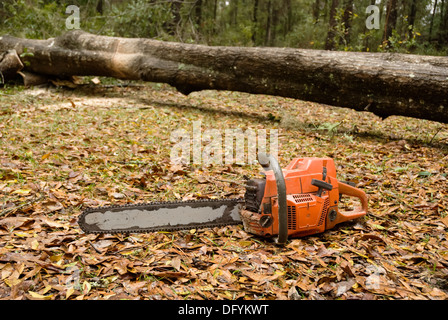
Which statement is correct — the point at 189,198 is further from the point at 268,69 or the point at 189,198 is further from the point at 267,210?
the point at 268,69

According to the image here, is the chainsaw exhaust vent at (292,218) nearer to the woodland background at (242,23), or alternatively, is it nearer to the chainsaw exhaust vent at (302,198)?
the chainsaw exhaust vent at (302,198)

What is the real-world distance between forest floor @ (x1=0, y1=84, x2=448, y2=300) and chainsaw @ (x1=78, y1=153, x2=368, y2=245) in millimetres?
83

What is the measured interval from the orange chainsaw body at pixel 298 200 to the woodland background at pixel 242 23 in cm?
634

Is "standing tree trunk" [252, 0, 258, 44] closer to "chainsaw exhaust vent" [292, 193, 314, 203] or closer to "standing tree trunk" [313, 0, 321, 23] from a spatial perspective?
"standing tree trunk" [313, 0, 321, 23]

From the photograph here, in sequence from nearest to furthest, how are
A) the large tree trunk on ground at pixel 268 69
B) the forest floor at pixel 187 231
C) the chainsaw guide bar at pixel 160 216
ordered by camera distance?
the forest floor at pixel 187 231, the chainsaw guide bar at pixel 160 216, the large tree trunk on ground at pixel 268 69

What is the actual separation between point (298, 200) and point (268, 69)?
372cm

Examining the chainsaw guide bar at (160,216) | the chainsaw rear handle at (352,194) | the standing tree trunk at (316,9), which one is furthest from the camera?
the standing tree trunk at (316,9)

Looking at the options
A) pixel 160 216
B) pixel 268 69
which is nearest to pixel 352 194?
pixel 160 216

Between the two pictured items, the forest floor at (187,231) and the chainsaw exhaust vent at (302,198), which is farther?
the chainsaw exhaust vent at (302,198)

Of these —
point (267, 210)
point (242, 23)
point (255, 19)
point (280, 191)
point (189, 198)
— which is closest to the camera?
point (280, 191)

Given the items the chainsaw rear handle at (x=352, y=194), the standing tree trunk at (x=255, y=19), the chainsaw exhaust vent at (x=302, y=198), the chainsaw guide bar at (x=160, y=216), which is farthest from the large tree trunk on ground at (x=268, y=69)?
the standing tree trunk at (x=255, y=19)

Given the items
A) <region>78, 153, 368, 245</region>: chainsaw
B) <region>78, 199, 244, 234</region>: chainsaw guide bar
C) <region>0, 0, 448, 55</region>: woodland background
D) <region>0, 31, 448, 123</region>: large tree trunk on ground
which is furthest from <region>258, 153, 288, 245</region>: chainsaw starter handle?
<region>0, 0, 448, 55</region>: woodland background

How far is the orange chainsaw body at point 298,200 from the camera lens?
220cm

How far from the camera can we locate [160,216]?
245cm
